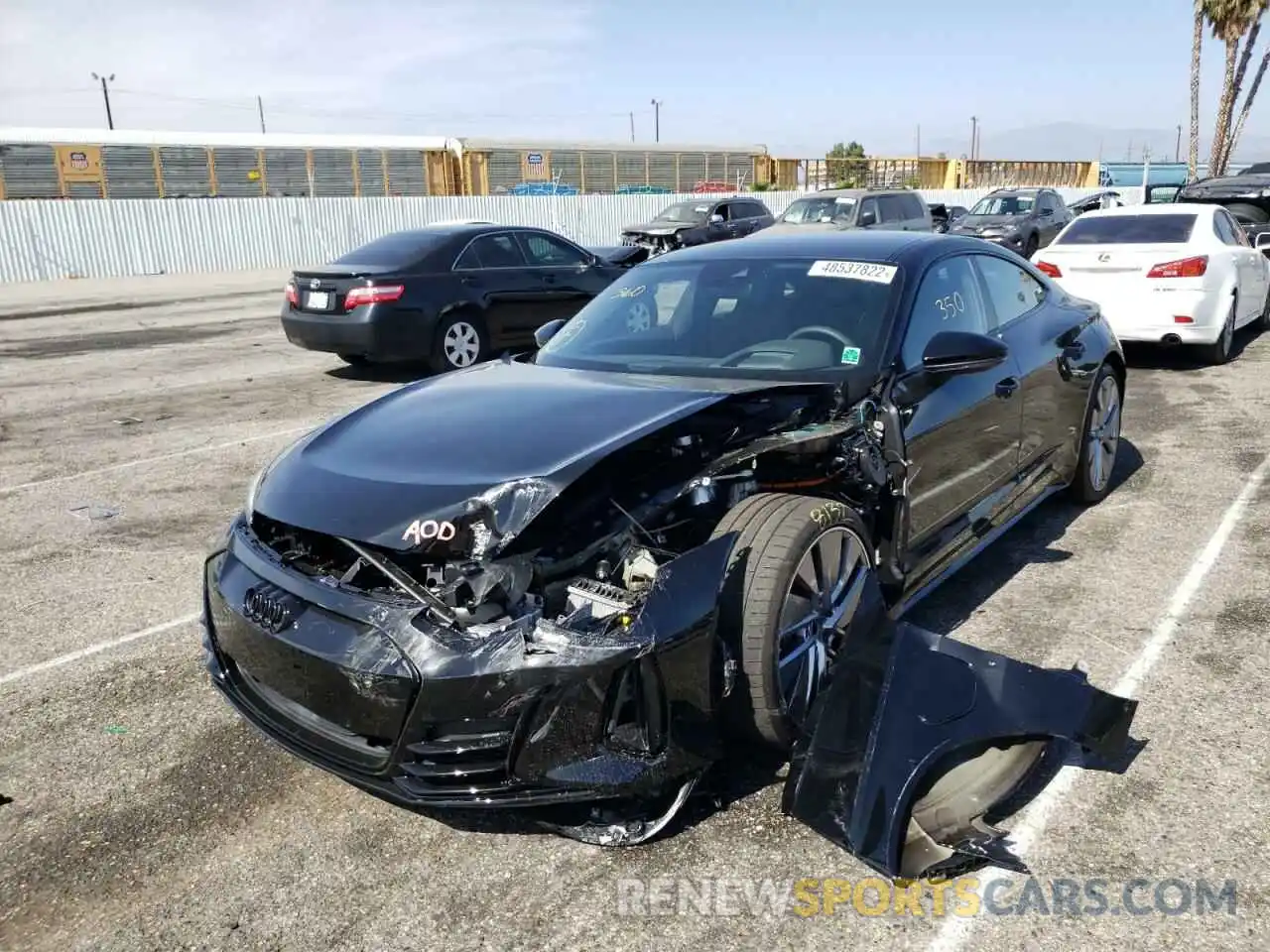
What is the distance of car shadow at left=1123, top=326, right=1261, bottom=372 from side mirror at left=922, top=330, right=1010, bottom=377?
6927mm

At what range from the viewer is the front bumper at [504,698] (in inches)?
103

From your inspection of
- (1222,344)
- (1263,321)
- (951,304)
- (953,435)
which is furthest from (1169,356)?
(953,435)

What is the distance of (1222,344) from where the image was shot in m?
10.2

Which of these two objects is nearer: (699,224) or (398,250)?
(398,250)

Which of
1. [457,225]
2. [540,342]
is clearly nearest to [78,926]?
[540,342]

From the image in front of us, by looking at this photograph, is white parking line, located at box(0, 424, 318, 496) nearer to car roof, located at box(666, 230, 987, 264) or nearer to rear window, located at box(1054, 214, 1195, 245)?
car roof, located at box(666, 230, 987, 264)

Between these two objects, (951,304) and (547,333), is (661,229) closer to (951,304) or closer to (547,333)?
(547,333)

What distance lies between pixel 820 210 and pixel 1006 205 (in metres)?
5.22

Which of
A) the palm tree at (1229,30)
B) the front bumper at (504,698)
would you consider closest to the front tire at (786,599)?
the front bumper at (504,698)

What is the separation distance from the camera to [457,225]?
11422 mm

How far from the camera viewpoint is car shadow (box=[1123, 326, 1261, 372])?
10367 mm

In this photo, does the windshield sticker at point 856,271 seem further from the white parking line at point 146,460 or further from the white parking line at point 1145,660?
the white parking line at point 146,460

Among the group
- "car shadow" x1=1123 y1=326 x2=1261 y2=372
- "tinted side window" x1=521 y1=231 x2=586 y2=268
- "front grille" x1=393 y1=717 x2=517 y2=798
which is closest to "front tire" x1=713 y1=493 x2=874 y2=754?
"front grille" x1=393 y1=717 x2=517 y2=798

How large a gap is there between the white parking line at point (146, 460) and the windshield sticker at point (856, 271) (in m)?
5.14
